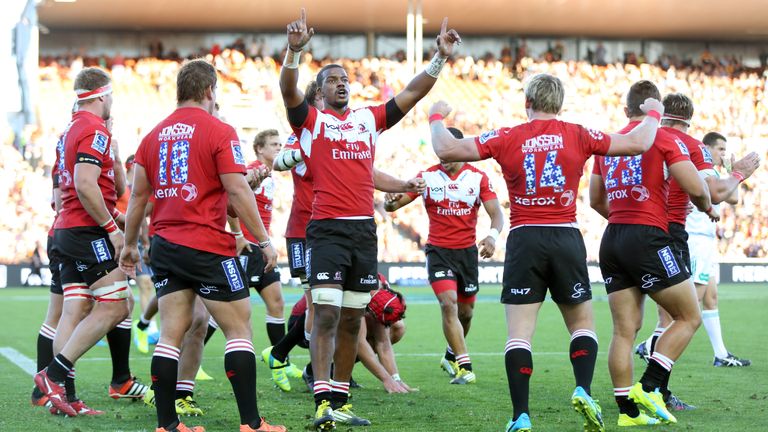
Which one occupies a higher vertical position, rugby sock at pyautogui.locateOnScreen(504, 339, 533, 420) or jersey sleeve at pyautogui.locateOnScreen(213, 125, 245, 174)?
jersey sleeve at pyautogui.locateOnScreen(213, 125, 245, 174)

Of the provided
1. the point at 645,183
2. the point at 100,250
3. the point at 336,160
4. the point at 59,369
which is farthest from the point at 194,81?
the point at 645,183

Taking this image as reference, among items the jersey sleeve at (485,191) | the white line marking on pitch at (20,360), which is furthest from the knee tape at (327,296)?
the white line marking on pitch at (20,360)

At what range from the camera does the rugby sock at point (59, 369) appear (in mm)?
7445

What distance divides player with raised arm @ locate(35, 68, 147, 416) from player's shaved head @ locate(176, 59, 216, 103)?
1.42 meters

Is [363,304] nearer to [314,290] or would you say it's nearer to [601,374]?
[314,290]

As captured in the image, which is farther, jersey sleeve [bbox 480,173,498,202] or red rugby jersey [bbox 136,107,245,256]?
jersey sleeve [bbox 480,173,498,202]

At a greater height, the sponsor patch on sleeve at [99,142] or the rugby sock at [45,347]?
the sponsor patch on sleeve at [99,142]

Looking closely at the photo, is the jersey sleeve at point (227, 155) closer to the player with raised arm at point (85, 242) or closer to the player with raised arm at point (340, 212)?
the player with raised arm at point (340, 212)

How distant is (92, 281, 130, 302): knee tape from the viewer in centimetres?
768

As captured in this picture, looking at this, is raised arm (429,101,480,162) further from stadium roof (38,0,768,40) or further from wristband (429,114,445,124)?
stadium roof (38,0,768,40)

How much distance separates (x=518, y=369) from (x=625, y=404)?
1.04 meters

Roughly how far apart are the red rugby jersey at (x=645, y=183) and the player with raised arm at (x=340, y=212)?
4.88 ft

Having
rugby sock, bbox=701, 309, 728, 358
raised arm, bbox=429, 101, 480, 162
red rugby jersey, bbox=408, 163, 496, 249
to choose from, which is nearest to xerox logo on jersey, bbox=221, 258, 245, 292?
raised arm, bbox=429, 101, 480, 162

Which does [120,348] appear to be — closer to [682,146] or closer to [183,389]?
[183,389]
